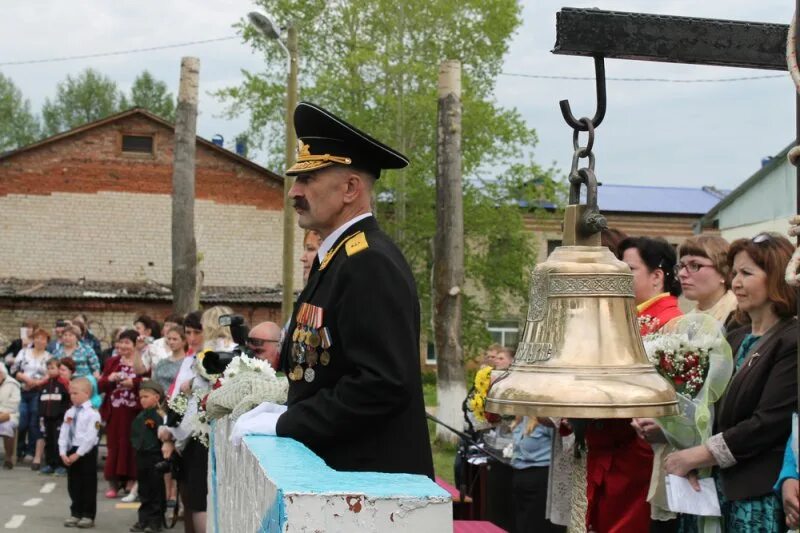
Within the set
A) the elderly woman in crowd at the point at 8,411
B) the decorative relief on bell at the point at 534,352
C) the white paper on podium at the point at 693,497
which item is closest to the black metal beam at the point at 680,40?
the decorative relief on bell at the point at 534,352

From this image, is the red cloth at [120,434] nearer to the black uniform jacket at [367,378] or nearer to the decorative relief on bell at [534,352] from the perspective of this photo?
the black uniform jacket at [367,378]

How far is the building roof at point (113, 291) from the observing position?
3462 centimetres

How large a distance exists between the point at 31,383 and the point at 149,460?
25.3 ft

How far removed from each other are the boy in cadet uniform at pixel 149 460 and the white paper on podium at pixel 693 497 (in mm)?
6997

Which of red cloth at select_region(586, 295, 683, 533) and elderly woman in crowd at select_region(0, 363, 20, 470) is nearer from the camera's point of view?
red cloth at select_region(586, 295, 683, 533)

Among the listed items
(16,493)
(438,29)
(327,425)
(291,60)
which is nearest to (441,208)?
(291,60)

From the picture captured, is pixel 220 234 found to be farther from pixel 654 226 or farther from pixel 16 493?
pixel 16 493

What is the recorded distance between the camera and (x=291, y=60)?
19.7 metres

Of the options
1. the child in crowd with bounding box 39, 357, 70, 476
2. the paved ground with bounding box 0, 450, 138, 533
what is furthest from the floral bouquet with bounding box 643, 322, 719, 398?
the child in crowd with bounding box 39, 357, 70, 476

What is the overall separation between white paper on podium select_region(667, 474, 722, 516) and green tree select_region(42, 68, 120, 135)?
71694 millimetres

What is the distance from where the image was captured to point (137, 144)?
38.3m

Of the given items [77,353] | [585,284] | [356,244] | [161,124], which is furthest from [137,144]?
[585,284]

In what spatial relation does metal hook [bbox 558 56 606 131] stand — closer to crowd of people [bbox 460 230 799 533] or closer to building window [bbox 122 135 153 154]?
crowd of people [bbox 460 230 799 533]

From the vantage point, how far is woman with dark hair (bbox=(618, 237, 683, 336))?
5746mm
